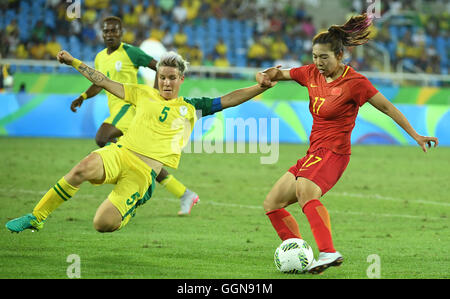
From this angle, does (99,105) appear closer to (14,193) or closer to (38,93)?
(38,93)

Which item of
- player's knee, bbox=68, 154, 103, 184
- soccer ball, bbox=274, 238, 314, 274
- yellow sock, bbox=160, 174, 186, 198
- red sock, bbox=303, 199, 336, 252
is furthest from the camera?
yellow sock, bbox=160, 174, 186, 198

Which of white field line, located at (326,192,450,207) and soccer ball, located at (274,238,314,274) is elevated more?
white field line, located at (326,192,450,207)

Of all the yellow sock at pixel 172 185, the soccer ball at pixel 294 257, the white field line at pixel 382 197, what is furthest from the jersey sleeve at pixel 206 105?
the white field line at pixel 382 197

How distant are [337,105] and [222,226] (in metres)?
3.16

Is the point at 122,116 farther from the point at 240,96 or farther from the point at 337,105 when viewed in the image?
the point at 337,105

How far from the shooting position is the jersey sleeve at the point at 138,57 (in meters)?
10.2

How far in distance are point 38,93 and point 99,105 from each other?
1771mm

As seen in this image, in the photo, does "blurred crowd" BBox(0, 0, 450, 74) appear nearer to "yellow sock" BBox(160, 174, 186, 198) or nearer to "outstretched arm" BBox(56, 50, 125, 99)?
"yellow sock" BBox(160, 174, 186, 198)

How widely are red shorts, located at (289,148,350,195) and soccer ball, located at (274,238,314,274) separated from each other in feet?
1.76

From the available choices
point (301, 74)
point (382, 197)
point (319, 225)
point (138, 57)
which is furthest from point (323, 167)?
point (382, 197)

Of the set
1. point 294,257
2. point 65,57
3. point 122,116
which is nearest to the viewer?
point 294,257

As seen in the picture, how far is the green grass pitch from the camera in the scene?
21.8ft

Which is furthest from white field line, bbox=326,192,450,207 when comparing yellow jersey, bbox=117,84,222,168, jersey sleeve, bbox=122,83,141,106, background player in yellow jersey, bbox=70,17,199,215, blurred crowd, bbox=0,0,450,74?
blurred crowd, bbox=0,0,450,74

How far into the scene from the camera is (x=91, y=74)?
712 centimetres
